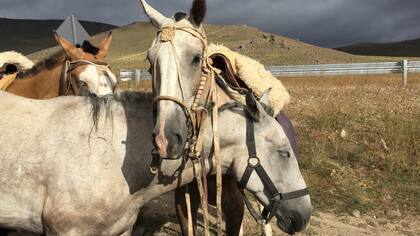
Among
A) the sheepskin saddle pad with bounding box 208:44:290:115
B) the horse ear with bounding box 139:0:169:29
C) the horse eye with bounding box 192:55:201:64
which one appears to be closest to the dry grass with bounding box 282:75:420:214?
the sheepskin saddle pad with bounding box 208:44:290:115

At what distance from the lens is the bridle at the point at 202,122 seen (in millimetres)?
2871

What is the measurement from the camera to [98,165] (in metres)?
2.94

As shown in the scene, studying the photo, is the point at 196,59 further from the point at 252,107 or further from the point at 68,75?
the point at 68,75

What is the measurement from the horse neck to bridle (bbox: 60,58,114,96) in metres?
0.15

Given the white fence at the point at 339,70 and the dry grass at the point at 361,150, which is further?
the white fence at the point at 339,70

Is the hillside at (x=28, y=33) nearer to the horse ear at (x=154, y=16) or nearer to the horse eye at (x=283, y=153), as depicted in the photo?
the horse ear at (x=154, y=16)

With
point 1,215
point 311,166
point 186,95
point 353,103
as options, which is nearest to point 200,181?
point 186,95

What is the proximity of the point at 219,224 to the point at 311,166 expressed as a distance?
14.4ft

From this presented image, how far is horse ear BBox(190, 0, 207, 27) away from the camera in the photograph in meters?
2.99

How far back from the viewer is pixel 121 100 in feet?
10.8

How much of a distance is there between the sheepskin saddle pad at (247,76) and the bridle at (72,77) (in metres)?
1.15

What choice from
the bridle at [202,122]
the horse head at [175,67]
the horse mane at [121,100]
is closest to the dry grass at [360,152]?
the bridle at [202,122]

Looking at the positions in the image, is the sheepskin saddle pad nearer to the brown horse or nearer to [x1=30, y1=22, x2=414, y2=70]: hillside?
the brown horse

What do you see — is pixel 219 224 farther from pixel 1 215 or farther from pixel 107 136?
pixel 1 215
